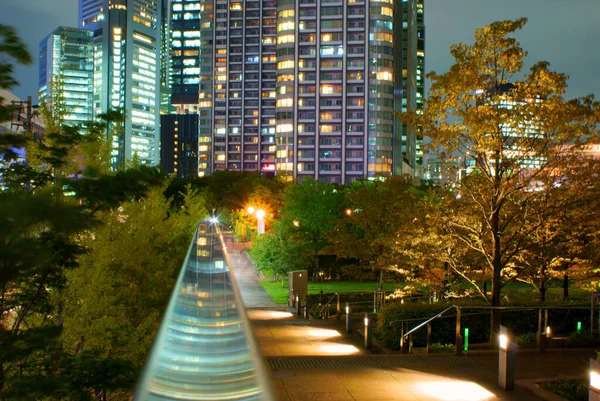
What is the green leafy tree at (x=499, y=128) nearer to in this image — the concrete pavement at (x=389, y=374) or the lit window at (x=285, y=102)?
the concrete pavement at (x=389, y=374)

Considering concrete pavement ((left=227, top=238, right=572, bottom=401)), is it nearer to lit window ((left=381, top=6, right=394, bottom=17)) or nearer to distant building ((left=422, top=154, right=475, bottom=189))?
distant building ((left=422, top=154, right=475, bottom=189))

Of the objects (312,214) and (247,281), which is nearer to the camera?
(247,281)

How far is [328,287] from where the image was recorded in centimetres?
3728

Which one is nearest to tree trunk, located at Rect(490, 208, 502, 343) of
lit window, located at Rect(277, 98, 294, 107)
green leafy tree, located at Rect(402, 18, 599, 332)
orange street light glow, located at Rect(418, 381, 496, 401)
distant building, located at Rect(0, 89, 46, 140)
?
green leafy tree, located at Rect(402, 18, 599, 332)

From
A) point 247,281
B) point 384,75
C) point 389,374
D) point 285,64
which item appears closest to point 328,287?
point 247,281

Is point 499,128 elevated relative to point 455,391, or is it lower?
elevated

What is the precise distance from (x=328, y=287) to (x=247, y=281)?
18.6ft

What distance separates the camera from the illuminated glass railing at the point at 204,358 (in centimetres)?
427

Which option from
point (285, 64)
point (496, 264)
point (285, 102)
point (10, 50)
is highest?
point (285, 64)

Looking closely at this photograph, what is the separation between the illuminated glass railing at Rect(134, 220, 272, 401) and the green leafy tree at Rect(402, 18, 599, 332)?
7973 millimetres

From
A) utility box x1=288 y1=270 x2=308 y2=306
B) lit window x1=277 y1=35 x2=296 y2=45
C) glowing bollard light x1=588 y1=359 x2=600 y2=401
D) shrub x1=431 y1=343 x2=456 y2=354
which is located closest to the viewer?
glowing bollard light x1=588 y1=359 x2=600 y2=401

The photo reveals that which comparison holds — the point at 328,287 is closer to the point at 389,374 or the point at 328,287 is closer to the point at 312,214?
the point at 312,214

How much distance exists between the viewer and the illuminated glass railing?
427cm

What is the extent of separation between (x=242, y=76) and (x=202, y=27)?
52.8 feet
